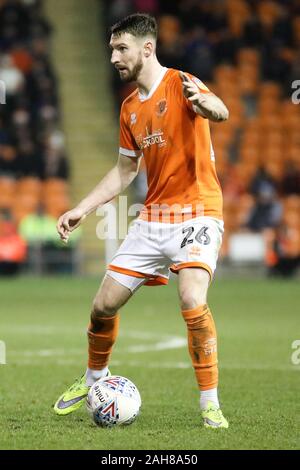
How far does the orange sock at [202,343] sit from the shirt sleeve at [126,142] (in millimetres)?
1229

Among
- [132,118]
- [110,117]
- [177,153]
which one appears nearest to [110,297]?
[177,153]

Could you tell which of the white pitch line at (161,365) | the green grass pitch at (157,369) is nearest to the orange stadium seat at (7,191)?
the green grass pitch at (157,369)

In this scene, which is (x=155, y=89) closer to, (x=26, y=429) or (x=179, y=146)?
(x=179, y=146)

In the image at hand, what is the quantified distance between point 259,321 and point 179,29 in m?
13.5

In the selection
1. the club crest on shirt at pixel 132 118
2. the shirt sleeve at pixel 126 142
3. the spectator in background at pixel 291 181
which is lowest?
the spectator in background at pixel 291 181

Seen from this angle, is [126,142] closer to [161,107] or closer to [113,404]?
[161,107]

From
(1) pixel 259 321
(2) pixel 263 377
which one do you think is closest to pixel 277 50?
(1) pixel 259 321

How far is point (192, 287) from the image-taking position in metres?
6.13

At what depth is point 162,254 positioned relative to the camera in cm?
649

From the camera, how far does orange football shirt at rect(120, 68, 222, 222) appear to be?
639 centimetres

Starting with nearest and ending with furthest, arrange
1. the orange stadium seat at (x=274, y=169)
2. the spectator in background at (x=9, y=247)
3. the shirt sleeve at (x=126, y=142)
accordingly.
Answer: the shirt sleeve at (x=126, y=142) < the spectator in background at (x=9, y=247) < the orange stadium seat at (x=274, y=169)

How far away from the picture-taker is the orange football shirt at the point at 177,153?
639 centimetres

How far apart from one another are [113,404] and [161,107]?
1791 mm

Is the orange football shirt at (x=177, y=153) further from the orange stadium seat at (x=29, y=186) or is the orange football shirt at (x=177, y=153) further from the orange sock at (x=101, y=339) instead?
the orange stadium seat at (x=29, y=186)
